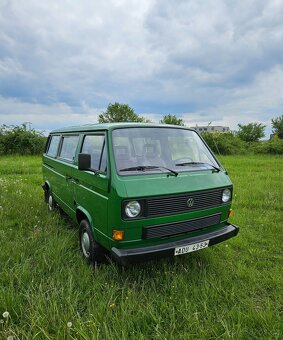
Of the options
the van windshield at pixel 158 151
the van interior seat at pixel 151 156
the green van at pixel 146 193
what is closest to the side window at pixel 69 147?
the green van at pixel 146 193

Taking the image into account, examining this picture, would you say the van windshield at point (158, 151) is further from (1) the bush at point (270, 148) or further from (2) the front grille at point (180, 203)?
(1) the bush at point (270, 148)

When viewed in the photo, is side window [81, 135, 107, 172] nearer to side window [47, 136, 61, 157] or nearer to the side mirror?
the side mirror

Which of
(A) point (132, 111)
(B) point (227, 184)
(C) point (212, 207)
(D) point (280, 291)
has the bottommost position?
(D) point (280, 291)

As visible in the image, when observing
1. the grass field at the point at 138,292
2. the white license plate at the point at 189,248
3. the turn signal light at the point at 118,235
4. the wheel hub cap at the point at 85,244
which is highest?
the turn signal light at the point at 118,235

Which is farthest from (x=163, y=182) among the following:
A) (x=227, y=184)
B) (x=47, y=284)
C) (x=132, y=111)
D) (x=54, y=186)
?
(x=132, y=111)

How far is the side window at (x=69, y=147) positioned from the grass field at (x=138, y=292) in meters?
1.39

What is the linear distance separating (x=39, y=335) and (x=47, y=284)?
828 mm

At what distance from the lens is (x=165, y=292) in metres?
3.26

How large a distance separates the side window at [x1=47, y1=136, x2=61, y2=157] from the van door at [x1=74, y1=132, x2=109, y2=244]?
6.54ft

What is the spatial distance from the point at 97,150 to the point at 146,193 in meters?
1.21

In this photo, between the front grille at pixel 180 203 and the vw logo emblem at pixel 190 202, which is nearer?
the front grille at pixel 180 203

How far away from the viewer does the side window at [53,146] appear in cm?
623

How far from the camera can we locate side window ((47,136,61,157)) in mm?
6226

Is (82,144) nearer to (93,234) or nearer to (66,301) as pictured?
(93,234)
